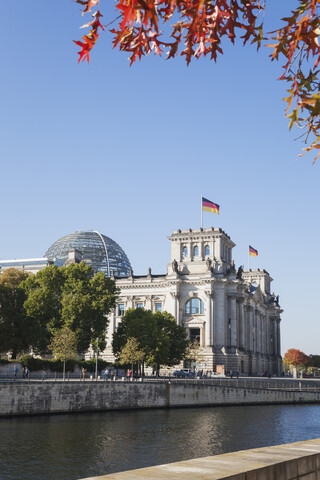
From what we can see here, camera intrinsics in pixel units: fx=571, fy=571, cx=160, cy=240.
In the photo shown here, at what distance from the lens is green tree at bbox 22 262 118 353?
73.8 meters

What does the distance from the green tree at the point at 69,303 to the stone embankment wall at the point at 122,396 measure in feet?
45.6

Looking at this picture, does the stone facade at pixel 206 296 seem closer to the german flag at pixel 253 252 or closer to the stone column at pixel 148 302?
the stone column at pixel 148 302

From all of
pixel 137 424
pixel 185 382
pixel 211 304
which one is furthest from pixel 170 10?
pixel 211 304

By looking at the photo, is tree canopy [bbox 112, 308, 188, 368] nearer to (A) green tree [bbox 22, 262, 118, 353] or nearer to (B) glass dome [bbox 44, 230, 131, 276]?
(A) green tree [bbox 22, 262, 118, 353]

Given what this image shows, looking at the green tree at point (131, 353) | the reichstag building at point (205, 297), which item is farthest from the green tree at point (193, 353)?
the green tree at point (131, 353)

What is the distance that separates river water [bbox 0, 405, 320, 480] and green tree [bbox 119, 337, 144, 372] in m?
18.3

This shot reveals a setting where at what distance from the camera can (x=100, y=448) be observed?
35406 mm

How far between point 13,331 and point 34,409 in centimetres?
2595

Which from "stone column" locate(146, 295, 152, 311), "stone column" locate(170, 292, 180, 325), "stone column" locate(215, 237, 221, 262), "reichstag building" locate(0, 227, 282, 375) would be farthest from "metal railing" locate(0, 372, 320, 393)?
"stone column" locate(146, 295, 152, 311)

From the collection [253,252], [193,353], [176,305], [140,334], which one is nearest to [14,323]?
[140,334]

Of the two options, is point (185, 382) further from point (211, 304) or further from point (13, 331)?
point (211, 304)

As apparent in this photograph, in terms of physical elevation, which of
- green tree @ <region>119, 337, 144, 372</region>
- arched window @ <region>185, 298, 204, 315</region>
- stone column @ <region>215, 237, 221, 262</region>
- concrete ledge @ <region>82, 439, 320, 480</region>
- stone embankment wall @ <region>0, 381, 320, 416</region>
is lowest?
stone embankment wall @ <region>0, 381, 320, 416</region>

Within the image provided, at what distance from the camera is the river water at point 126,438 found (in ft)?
99.7

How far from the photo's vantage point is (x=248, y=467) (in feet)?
25.1
